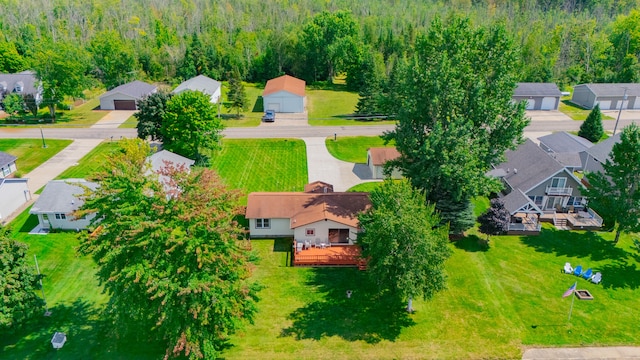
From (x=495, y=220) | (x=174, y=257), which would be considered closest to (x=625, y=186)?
(x=495, y=220)

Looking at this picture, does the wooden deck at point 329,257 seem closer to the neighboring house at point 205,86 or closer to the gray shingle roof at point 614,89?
the neighboring house at point 205,86

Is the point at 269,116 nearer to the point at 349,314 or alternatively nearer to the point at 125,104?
the point at 125,104

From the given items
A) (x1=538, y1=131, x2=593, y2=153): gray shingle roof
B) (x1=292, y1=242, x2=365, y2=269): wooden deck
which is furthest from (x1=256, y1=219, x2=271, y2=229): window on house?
(x1=538, y1=131, x2=593, y2=153): gray shingle roof

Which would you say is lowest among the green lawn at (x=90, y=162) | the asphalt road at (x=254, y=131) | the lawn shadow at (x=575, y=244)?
the lawn shadow at (x=575, y=244)

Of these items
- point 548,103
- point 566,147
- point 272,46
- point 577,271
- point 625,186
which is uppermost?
point 272,46

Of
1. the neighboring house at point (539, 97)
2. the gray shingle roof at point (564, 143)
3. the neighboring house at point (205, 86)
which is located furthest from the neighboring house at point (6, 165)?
the neighboring house at point (539, 97)

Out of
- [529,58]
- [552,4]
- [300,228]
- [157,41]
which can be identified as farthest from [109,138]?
[552,4]
